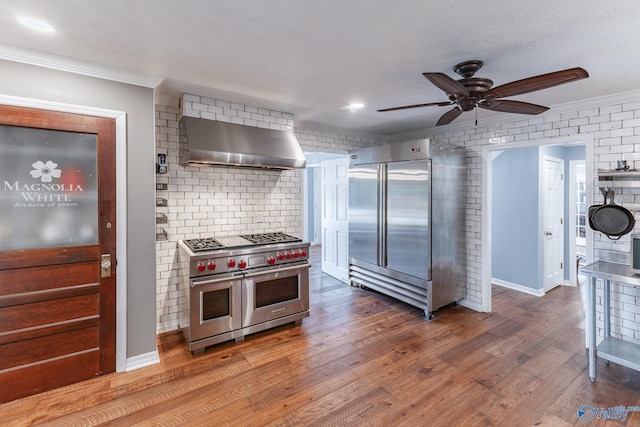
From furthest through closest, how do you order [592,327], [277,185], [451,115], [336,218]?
[336,218], [277,185], [451,115], [592,327]

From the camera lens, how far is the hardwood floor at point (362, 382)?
2014 mm

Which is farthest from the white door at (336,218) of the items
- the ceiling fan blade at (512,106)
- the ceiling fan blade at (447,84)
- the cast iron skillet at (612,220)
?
the cast iron skillet at (612,220)

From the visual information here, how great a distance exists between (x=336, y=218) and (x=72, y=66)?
370 cm

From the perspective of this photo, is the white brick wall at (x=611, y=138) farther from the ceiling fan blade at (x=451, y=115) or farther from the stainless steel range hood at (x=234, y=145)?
the stainless steel range hood at (x=234, y=145)

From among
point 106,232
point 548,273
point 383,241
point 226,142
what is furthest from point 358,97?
point 548,273

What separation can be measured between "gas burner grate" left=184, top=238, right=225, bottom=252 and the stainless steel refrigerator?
6.95 ft

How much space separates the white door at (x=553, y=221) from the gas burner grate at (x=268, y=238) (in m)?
3.77

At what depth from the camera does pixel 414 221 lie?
363cm

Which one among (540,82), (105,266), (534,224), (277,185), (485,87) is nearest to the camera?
(540,82)

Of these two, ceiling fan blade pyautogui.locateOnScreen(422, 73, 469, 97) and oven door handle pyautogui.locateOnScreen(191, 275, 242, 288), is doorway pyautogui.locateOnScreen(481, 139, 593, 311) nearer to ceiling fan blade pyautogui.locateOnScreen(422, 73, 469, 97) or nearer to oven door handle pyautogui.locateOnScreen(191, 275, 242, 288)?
ceiling fan blade pyautogui.locateOnScreen(422, 73, 469, 97)

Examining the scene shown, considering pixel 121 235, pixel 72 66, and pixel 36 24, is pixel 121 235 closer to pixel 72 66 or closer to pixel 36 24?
pixel 72 66

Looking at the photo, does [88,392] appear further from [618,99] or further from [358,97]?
[618,99]

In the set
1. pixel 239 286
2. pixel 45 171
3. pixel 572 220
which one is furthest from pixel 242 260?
pixel 572 220

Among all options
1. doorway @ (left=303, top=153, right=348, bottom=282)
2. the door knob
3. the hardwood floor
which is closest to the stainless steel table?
the hardwood floor
